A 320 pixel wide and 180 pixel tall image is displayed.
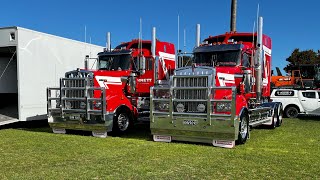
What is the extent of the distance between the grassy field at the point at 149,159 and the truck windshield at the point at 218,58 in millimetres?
2360

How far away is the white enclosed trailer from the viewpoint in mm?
11250

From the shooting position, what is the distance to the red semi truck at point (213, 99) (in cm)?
853

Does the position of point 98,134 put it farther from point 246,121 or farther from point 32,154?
point 246,121

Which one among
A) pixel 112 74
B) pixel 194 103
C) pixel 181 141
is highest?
pixel 112 74

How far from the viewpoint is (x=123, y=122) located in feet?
36.4

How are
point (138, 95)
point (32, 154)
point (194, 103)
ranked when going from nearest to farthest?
point (32, 154) → point (194, 103) → point (138, 95)

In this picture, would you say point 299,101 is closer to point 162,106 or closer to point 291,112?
point 291,112

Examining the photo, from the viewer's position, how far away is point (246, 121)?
9.41m

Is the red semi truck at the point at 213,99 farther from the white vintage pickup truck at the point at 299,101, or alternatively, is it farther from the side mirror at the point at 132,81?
the white vintage pickup truck at the point at 299,101

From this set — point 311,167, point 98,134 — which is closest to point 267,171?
point 311,167

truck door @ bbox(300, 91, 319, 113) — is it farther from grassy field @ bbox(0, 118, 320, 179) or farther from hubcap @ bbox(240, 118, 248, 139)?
hubcap @ bbox(240, 118, 248, 139)

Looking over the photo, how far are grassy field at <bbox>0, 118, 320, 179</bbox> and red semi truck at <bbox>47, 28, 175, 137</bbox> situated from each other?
698mm

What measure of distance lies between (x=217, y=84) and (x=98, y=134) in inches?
153

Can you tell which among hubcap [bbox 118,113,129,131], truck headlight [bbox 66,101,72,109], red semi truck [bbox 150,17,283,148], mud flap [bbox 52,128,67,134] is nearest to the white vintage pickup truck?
red semi truck [bbox 150,17,283,148]
